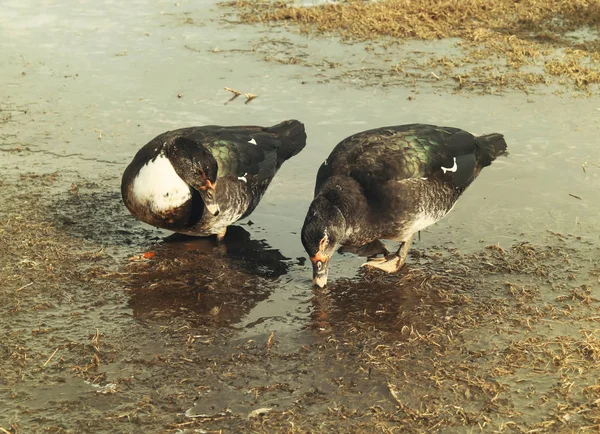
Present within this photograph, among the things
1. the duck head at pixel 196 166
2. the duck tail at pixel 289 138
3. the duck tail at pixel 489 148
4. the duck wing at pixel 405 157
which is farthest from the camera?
the duck tail at pixel 289 138

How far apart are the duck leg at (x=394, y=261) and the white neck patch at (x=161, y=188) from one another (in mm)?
1516

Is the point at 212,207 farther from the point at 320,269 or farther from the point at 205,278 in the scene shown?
the point at 320,269

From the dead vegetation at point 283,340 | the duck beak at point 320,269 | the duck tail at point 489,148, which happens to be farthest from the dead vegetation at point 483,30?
the duck beak at point 320,269

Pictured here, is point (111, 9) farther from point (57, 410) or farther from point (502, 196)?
point (57, 410)

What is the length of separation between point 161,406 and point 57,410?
1.83 feet

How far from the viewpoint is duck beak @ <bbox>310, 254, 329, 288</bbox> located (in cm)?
602

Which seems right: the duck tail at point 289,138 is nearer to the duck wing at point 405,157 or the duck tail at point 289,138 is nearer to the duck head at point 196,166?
the duck wing at point 405,157

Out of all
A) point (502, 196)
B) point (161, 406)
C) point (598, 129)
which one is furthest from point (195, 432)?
point (598, 129)

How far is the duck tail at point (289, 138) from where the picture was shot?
7.68m

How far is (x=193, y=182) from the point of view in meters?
6.57

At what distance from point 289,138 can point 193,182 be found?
4.73 ft

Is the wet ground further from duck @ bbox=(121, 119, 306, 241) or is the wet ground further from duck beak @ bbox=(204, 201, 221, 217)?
duck beak @ bbox=(204, 201, 221, 217)

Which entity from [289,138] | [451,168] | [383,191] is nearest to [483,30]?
[289,138]

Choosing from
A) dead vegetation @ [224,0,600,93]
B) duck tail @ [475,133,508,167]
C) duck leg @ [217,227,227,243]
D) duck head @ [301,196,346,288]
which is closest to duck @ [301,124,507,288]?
duck head @ [301,196,346,288]
